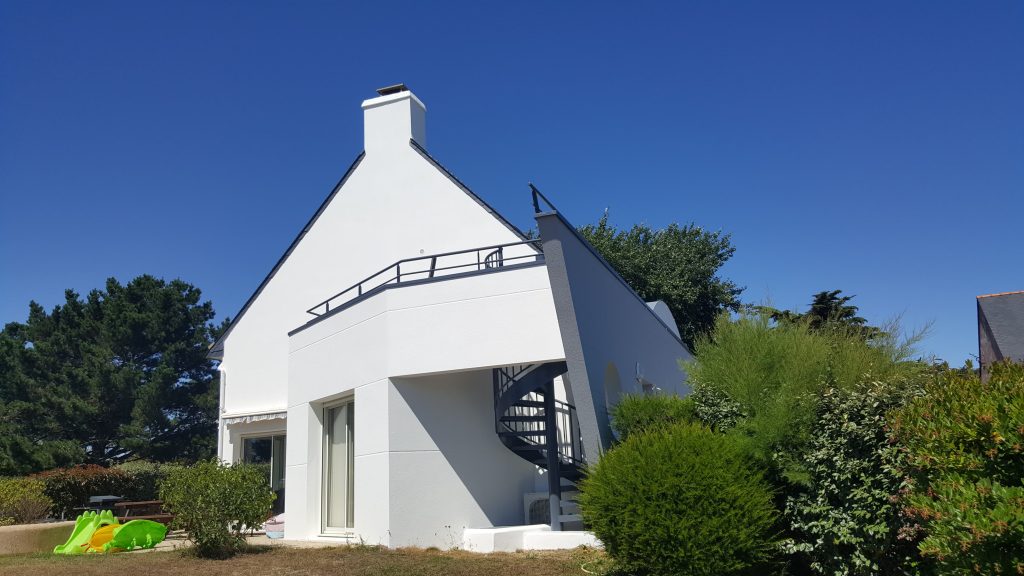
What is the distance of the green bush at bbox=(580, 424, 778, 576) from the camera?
7.35 metres

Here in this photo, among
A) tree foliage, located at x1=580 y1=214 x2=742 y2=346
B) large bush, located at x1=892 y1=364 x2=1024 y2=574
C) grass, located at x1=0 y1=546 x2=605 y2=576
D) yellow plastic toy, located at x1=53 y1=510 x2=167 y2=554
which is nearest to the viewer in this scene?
large bush, located at x1=892 y1=364 x2=1024 y2=574

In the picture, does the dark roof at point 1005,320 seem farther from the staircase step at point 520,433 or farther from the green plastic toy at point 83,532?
the green plastic toy at point 83,532

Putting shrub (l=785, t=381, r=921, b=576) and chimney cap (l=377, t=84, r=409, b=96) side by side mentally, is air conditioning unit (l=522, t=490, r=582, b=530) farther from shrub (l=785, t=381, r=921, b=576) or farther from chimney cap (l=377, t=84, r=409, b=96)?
chimney cap (l=377, t=84, r=409, b=96)

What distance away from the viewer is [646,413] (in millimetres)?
9898

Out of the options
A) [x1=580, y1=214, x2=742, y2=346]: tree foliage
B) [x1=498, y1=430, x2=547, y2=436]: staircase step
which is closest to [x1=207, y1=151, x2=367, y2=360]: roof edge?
[x1=498, y1=430, x2=547, y2=436]: staircase step

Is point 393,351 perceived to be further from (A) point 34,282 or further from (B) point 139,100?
(A) point 34,282

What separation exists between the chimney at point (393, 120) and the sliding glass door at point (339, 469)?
7270 mm

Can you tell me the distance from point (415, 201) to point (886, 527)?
1324 cm

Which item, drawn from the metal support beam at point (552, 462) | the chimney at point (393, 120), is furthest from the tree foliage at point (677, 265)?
the metal support beam at point (552, 462)

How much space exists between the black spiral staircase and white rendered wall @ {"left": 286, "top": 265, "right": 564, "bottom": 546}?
0.62 meters

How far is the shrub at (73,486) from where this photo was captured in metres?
19.6

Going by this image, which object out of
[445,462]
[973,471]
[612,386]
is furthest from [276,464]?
[973,471]

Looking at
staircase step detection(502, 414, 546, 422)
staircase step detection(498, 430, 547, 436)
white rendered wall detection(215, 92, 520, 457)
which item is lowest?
staircase step detection(498, 430, 547, 436)

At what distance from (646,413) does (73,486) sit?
17599 millimetres
